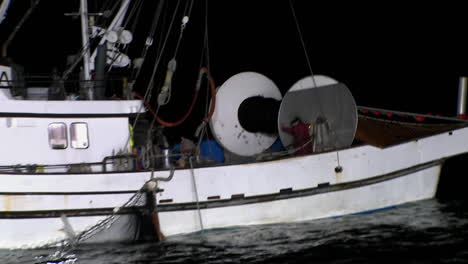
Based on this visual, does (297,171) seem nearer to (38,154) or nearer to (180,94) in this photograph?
(38,154)

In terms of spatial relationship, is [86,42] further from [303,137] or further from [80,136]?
[303,137]

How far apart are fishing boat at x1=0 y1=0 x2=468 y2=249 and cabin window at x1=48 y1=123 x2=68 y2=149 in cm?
2

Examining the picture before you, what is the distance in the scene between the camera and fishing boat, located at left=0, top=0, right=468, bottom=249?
15906 millimetres

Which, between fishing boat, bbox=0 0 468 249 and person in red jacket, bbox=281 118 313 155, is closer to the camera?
fishing boat, bbox=0 0 468 249

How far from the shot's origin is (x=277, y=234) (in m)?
16.2

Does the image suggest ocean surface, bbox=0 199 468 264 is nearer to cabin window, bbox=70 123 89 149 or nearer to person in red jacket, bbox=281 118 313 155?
person in red jacket, bbox=281 118 313 155

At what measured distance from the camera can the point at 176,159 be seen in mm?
18547

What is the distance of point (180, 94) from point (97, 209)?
46.4 ft

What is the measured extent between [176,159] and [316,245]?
5.23m

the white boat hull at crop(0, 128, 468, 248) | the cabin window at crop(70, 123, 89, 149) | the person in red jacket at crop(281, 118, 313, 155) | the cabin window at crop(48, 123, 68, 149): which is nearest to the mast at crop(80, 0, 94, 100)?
the cabin window at crop(70, 123, 89, 149)

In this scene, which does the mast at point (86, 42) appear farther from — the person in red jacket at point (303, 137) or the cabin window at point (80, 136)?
the person in red jacket at point (303, 137)

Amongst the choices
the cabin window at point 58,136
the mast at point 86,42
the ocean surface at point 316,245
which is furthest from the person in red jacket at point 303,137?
the cabin window at point 58,136

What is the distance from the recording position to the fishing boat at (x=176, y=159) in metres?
15.9

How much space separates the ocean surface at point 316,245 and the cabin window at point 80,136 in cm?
251
